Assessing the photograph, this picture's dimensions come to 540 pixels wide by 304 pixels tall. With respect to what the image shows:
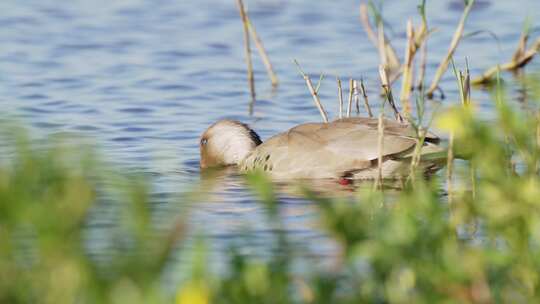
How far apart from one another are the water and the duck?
37cm

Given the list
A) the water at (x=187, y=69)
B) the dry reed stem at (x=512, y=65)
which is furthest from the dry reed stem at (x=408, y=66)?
the dry reed stem at (x=512, y=65)

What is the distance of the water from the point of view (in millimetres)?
9656

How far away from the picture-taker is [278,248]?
4.50m

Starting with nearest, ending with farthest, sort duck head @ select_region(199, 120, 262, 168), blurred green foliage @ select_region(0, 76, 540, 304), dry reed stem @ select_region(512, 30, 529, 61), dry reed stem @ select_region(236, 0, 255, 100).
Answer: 1. blurred green foliage @ select_region(0, 76, 540, 304)
2. duck head @ select_region(199, 120, 262, 168)
3. dry reed stem @ select_region(236, 0, 255, 100)
4. dry reed stem @ select_region(512, 30, 529, 61)

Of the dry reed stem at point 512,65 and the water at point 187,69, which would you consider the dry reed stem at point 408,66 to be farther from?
the dry reed stem at point 512,65

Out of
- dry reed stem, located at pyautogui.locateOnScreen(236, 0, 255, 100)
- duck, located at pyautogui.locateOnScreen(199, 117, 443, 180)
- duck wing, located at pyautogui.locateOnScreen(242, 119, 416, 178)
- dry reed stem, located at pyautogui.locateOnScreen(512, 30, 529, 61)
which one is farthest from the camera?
dry reed stem, located at pyautogui.locateOnScreen(512, 30, 529, 61)

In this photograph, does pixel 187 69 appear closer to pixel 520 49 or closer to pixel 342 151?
pixel 520 49

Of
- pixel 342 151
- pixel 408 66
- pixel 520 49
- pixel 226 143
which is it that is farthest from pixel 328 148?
pixel 520 49

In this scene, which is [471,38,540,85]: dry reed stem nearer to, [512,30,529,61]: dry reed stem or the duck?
[512,30,529,61]: dry reed stem

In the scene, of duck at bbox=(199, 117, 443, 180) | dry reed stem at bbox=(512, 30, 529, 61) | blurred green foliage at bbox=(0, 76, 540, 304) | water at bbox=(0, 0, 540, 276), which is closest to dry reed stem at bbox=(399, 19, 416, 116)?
water at bbox=(0, 0, 540, 276)

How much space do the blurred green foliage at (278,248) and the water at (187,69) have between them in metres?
2.49

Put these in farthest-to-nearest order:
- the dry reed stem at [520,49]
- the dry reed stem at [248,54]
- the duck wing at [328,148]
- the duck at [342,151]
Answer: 1. the dry reed stem at [520,49]
2. the dry reed stem at [248,54]
3. the duck wing at [328,148]
4. the duck at [342,151]

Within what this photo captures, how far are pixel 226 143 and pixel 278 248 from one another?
576cm

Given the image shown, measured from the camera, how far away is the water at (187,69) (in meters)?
9.66
